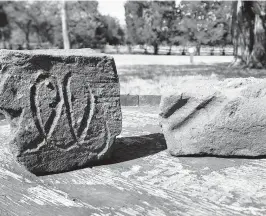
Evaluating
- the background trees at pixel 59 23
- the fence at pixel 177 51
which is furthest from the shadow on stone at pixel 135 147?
the fence at pixel 177 51

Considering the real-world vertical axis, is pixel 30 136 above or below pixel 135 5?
below

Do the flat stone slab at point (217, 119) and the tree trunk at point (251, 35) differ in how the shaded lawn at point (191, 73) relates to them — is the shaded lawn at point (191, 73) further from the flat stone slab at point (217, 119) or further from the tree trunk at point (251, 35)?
the flat stone slab at point (217, 119)

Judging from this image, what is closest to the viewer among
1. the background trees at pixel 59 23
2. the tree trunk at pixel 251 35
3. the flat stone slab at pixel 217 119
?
the flat stone slab at pixel 217 119

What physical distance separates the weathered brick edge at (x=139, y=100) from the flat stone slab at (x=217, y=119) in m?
3.50

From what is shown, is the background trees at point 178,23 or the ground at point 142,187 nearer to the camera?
the ground at point 142,187

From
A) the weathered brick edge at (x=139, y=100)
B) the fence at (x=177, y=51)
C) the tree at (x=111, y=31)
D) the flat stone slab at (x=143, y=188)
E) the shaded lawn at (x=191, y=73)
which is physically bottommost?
the flat stone slab at (x=143, y=188)

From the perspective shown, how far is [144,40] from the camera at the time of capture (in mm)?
38688

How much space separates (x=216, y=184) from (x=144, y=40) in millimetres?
36454

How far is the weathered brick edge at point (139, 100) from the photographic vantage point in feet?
23.9

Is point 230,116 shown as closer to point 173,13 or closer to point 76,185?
point 76,185

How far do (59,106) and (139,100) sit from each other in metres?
4.13

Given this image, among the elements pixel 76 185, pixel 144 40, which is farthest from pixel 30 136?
pixel 144 40

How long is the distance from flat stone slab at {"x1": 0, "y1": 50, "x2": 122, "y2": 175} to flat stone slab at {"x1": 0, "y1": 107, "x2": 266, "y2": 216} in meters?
0.17

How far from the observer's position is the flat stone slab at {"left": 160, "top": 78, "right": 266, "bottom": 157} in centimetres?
359
